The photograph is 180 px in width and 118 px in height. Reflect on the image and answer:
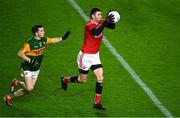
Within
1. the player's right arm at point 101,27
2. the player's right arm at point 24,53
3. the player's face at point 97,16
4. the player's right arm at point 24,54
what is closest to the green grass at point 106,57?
the player's right arm at point 24,54

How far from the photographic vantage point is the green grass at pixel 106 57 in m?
11.8

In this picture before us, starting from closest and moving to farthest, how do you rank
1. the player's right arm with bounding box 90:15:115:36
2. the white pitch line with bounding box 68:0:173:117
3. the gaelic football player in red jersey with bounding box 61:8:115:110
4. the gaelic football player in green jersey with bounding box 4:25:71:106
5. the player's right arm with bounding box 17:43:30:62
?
the player's right arm with bounding box 17:43:30:62 → the player's right arm with bounding box 90:15:115:36 → the gaelic football player in green jersey with bounding box 4:25:71:106 → the gaelic football player in red jersey with bounding box 61:8:115:110 → the white pitch line with bounding box 68:0:173:117

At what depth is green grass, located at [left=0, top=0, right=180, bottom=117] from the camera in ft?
38.7

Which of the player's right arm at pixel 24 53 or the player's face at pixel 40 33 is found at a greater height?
the player's face at pixel 40 33

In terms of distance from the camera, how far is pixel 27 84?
1148cm

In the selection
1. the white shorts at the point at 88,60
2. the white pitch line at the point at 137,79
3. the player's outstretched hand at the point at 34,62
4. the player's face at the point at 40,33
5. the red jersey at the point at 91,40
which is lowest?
the white pitch line at the point at 137,79

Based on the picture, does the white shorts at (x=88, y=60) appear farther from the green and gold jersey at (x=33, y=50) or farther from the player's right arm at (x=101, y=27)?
the green and gold jersey at (x=33, y=50)

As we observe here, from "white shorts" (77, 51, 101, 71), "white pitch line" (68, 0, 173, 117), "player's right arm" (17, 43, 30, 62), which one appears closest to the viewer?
"player's right arm" (17, 43, 30, 62)

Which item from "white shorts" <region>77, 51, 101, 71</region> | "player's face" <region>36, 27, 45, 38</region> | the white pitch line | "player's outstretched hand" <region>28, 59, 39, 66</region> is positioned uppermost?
"player's face" <region>36, 27, 45, 38</region>

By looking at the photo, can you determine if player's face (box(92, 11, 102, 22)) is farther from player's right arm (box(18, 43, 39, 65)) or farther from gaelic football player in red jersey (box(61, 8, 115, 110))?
player's right arm (box(18, 43, 39, 65))

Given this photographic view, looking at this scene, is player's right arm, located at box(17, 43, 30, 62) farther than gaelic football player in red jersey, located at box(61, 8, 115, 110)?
No

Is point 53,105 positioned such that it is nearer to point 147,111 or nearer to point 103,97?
point 103,97

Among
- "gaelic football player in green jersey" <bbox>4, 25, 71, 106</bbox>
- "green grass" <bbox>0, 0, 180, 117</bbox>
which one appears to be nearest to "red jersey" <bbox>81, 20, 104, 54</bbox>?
"gaelic football player in green jersey" <bbox>4, 25, 71, 106</bbox>

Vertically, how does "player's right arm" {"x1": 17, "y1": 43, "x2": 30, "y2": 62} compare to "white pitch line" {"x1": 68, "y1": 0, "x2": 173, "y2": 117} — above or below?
above
